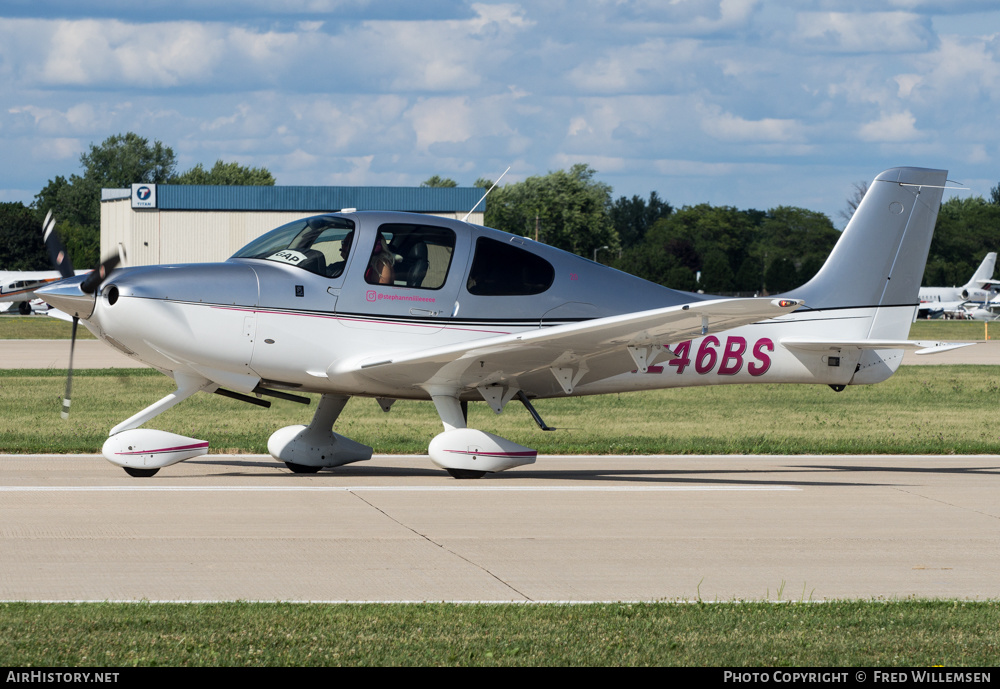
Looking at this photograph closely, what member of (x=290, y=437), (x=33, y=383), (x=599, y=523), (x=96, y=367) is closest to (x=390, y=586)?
(x=599, y=523)

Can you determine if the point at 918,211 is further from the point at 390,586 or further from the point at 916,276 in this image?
the point at 390,586

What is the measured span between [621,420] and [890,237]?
5984 mm

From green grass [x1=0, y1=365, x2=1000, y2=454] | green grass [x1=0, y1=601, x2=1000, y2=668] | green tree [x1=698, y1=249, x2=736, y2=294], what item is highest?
green grass [x1=0, y1=601, x2=1000, y2=668]

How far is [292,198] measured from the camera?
71.6 metres

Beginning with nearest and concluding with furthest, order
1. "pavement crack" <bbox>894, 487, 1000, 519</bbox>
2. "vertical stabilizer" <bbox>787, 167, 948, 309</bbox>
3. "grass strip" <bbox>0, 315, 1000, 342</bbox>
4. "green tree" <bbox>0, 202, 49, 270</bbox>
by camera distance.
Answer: "pavement crack" <bbox>894, 487, 1000, 519</bbox>
"vertical stabilizer" <bbox>787, 167, 948, 309</bbox>
"grass strip" <bbox>0, 315, 1000, 342</bbox>
"green tree" <bbox>0, 202, 49, 270</bbox>

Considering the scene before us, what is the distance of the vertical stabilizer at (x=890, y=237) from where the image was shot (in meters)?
13.5

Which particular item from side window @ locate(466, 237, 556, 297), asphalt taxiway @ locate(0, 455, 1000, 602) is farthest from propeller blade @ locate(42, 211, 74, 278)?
side window @ locate(466, 237, 556, 297)

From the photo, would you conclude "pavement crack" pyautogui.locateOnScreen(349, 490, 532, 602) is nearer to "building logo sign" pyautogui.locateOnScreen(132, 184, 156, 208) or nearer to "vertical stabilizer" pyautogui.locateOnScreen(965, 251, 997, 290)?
"building logo sign" pyautogui.locateOnScreen(132, 184, 156, 208)

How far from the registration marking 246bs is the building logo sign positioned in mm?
62913

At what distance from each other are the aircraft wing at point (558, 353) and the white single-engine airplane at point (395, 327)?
0.02 meters

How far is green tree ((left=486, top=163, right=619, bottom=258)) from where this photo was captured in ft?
344

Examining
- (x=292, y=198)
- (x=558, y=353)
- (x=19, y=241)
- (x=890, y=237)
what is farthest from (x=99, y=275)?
(x=19, y=241)

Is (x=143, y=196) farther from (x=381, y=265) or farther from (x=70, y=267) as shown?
(x=381, y=265)

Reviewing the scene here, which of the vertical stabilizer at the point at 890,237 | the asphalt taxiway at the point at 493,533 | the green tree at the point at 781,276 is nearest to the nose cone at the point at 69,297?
the asphalt taxiway at the point at 493,533
